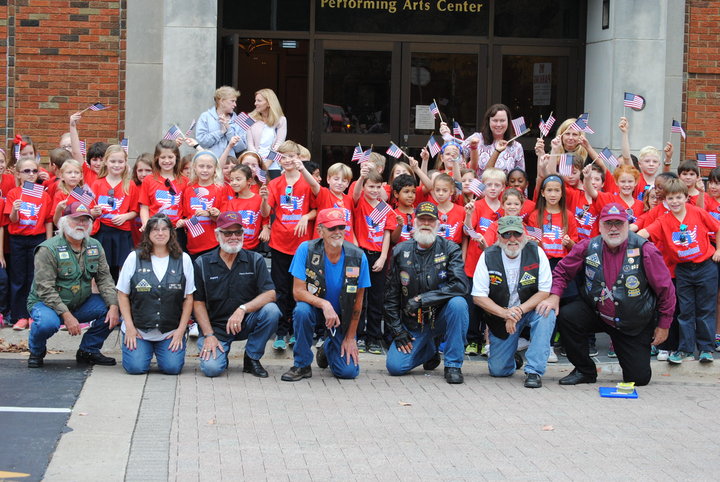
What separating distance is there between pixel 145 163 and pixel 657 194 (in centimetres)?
479

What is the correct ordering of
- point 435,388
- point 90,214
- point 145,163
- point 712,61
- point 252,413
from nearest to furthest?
point 252,413, point 435,388, point 90,214, point 145,163, point 712,61

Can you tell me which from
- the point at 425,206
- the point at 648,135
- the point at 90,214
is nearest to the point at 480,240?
the point at 425,206

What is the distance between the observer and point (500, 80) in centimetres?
1502

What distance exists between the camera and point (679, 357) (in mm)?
10258

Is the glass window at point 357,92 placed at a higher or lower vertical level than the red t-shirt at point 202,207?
higher

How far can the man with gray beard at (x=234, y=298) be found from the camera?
945 centimetres

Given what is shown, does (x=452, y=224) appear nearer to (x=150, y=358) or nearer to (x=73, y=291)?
(x=150, y=358)

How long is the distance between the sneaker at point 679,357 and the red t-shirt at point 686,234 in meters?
0.82

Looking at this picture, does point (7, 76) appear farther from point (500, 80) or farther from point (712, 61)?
point (712, 61)

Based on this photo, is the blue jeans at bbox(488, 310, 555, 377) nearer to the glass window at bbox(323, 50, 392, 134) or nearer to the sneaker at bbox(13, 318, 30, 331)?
the sneaker at bbox(13, 318, 30, 331)

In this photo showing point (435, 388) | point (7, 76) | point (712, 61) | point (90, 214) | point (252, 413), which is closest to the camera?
point (252, 413)

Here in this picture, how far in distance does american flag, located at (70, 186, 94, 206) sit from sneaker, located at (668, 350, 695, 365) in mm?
5365

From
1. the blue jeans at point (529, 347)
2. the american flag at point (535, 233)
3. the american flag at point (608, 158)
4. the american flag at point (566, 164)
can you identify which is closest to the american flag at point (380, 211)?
the american flag at point (535, 233)

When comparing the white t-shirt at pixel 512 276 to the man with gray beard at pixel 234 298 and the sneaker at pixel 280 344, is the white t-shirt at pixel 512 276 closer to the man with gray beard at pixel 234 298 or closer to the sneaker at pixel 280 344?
the man with gray beard at pixel 234 298
